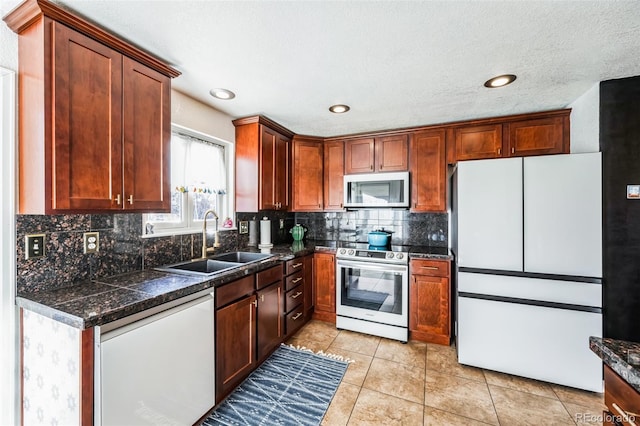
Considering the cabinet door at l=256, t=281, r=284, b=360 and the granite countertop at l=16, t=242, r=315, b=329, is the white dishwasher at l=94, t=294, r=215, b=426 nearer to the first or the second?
the granite countertop at l=16, t=242, r=315, b=329

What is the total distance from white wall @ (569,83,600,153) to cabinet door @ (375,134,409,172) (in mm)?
1506

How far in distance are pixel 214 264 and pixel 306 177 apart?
168 centimetres

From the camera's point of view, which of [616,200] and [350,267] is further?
[350,267]

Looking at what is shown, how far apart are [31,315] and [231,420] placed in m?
1.29

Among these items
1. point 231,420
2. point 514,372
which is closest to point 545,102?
point 514,372

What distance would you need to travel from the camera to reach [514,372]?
2143 mm

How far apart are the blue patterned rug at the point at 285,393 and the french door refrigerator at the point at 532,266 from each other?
1256 millimetres

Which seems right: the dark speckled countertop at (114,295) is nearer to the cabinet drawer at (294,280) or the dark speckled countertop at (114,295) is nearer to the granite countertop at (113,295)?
the granite countertop at (113,295)

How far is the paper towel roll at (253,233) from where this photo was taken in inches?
123

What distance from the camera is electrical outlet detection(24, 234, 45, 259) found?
1.36m

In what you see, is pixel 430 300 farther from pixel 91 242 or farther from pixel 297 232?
pixel 91 242

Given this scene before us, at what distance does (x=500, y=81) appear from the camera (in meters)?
1.98

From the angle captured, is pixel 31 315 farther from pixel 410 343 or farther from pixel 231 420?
pixel 410 343

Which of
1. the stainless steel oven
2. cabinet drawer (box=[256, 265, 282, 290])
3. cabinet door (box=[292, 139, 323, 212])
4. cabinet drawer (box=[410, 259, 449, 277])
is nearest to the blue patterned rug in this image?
the stainless steel oven
